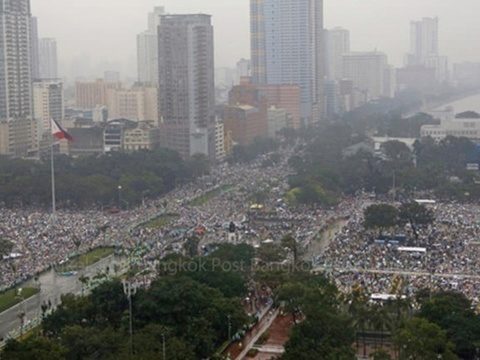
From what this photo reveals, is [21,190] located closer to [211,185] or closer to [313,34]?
[211,185]

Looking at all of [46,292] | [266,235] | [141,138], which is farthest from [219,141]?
[46,292]

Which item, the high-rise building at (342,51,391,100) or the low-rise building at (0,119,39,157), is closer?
the low-rise building at (0,119,39,157)

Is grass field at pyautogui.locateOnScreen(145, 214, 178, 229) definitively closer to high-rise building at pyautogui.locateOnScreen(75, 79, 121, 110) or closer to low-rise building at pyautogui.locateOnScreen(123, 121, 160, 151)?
low-rise building at pyautogui.locateOnScreen(123, 121, 160, 151)

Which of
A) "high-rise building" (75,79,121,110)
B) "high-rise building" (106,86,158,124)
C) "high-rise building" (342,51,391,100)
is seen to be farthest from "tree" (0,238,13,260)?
"high-rise building" (342,51,391,100)

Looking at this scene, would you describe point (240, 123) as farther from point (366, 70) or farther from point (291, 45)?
point (366, 70)

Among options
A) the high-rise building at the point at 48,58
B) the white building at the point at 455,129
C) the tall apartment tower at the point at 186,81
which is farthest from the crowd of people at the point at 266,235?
the high-rise building at the point at 48,58

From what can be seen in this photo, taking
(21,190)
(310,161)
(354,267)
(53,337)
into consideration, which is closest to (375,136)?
(310,161)
